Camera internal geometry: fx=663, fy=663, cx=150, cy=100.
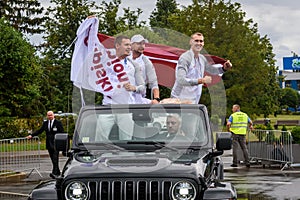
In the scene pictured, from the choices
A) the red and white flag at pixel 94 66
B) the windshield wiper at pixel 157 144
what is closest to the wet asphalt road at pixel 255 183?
the red and white flag at pixel 94 66

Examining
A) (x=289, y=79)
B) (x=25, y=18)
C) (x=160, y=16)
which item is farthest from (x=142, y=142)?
(x=289, y=79)

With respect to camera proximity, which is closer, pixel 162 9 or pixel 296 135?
pixel 296 135

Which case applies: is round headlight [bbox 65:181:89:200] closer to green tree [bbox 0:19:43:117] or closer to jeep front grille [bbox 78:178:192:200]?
jeep front grille [bbox 78:178:192:200]

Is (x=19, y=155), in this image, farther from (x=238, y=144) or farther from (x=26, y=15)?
(x=26, y=15)

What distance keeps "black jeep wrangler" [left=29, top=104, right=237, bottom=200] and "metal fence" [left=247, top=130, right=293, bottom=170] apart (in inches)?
442

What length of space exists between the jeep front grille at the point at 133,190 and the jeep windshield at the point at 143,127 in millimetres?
1008

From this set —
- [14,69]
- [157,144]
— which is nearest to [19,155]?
[157,144]

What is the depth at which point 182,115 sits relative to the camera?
8359 millimetres

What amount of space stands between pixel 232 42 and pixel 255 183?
103ft

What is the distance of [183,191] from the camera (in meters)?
6.76

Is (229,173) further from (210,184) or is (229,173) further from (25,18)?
(25,18)

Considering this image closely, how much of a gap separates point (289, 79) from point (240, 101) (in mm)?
109542

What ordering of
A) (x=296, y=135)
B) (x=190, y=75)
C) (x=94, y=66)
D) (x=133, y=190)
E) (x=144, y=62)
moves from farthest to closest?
(x=296, y=135) < (x=94, y=66) < (x=144, y=62) < (x=190, y=75) < (x=133, y=190)

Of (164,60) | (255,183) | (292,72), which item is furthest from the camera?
(292,72)
